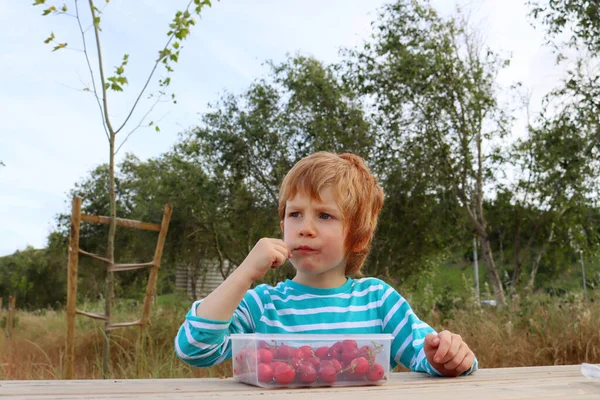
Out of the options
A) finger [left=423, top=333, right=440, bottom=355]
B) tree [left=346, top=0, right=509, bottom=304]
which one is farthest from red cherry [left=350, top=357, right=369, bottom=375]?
tree [left=346, top=0, right=509, bottom=304]

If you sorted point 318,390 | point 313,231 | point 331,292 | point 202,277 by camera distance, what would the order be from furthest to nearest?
point 202,277
point 331,292
point 313,231
point 318,390

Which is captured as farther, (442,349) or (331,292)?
(331,292)

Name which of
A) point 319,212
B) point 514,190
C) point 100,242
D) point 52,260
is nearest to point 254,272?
point 319,212

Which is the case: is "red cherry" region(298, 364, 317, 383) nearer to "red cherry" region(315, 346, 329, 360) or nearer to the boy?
"red cherry" region(315, 346, 329, 360)

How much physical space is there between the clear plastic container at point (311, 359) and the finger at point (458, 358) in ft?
0.80

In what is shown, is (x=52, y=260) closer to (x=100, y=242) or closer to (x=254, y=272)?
(x=100, y=242)

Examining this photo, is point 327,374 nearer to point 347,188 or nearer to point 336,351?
point 336,351

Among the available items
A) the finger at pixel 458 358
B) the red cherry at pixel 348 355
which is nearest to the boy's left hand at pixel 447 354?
the finger at pixel 458 358

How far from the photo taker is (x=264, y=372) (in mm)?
1101

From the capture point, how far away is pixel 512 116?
15203 mm

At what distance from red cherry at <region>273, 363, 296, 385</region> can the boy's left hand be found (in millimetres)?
409

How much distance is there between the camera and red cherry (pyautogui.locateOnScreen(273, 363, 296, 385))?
1.10 m

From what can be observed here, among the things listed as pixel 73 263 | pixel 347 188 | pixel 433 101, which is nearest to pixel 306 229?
pixel 347 188

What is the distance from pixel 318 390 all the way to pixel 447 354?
43cm
